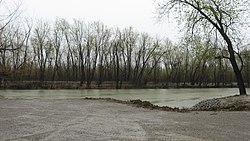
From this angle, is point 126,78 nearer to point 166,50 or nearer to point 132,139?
point 166,50

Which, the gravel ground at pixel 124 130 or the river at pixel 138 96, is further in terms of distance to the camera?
the river at pixel 138 96

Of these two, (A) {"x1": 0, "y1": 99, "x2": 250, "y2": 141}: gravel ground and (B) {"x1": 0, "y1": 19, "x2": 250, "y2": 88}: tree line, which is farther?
(B) {"x1": 0, "y1": 19, "x2": 250, "y2": 88}: tree line

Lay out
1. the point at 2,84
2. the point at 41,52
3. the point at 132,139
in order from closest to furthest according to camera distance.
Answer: the point at 132,139 < the point at 2,84 < the point at 41,52

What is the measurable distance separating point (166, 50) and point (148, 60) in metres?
4.98

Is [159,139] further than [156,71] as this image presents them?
No

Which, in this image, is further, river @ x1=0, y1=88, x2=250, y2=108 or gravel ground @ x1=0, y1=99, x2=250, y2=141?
river @ x1=0, y1=88, x2=250, y2=108

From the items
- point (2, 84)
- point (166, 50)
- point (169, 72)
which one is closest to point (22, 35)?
point (2, 84)

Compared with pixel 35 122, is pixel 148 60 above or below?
above

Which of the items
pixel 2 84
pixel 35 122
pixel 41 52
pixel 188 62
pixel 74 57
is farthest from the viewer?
pixel 188 62

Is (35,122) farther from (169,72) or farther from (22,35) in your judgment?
(169,72)

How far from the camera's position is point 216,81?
78375mm

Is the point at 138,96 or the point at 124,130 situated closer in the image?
the point at 124,130

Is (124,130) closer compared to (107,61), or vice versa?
(124,130)

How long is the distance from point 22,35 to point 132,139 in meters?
45.8
